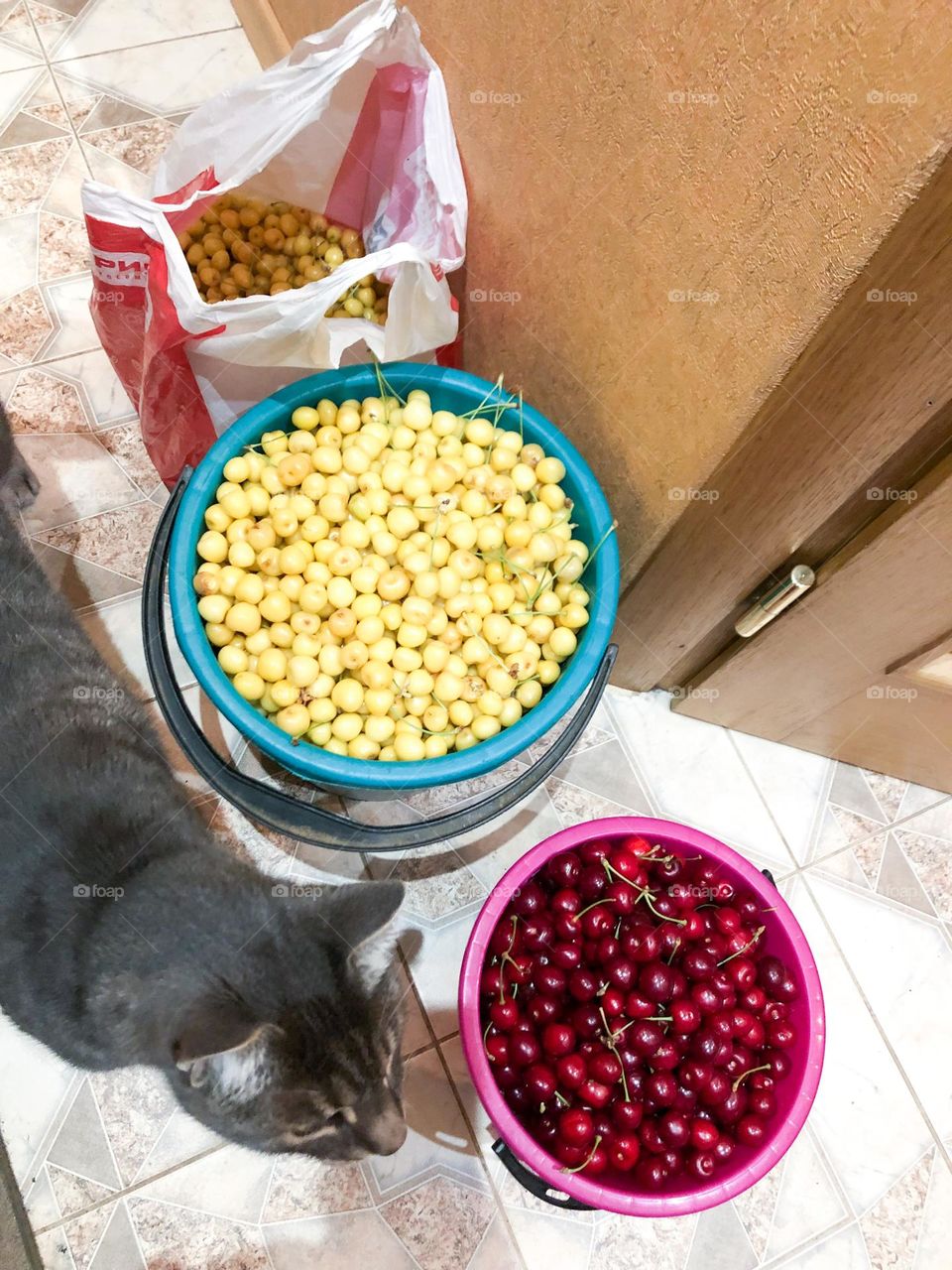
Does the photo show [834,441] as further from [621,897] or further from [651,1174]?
[651,1174]

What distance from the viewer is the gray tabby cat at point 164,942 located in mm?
774

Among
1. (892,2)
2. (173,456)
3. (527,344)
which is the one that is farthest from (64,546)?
(892,2)

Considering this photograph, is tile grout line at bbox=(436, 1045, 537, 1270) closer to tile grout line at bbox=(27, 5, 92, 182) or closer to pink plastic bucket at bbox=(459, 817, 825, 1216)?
pink plastic bucket at bbox=(459, 817, 825, 1216)

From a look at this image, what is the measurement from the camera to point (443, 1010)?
1150 mm

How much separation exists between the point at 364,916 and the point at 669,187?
2.37 feet

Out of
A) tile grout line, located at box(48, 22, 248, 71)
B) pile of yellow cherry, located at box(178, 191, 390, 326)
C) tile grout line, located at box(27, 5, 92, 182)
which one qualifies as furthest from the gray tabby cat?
tile grout line, located at box(48, 22, 248, 71)

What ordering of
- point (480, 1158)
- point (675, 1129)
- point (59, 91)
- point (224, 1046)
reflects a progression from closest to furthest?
point (224, 1046) < point (675, 1129) < point (480, 1158) < point (59, 91)

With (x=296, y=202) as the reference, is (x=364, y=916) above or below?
below

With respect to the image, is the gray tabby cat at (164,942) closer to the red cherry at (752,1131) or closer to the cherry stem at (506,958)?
the cherry stem at (506,958)

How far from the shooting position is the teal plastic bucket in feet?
2.81

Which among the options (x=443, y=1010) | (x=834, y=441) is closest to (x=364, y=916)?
(x=443, y=1010)

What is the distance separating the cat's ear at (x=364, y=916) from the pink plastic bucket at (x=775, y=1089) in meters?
0.17

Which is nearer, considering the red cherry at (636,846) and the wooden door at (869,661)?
the wooden door at (869,661)

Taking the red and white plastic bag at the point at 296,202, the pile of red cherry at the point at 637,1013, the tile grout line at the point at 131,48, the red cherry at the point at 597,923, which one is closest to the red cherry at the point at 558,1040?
the pile of red cherry at the point at 637,1013
